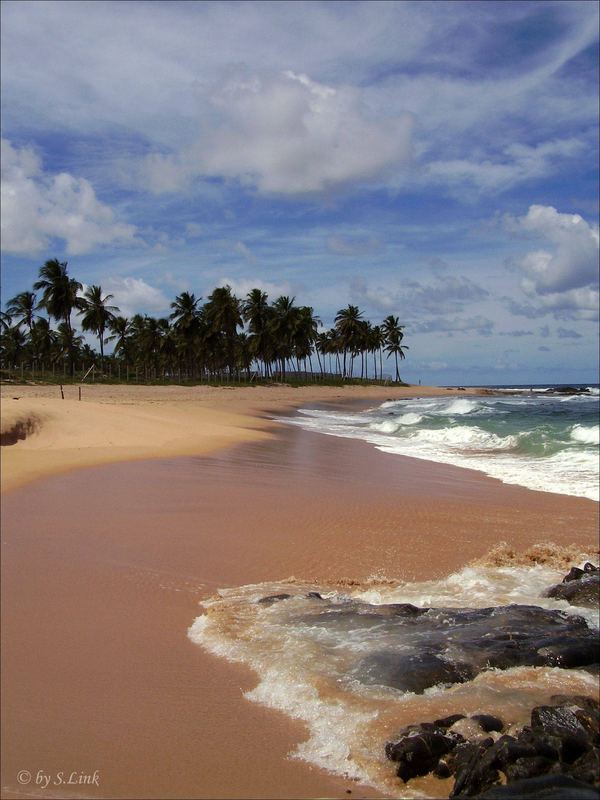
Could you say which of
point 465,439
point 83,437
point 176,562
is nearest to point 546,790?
point 176,562

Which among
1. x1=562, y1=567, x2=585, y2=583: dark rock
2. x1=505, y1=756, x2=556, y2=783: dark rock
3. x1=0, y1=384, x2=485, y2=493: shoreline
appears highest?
x1=0, y1=384, x2=485, y2=493: shoreline

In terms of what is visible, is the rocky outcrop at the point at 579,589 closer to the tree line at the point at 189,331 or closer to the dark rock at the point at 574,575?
the dark rock at the point at 574,575

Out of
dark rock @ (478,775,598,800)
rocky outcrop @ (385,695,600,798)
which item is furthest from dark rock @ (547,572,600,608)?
dark rock @ (478,775,598,800)

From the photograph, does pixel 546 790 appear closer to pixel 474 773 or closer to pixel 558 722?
pixel 474 773

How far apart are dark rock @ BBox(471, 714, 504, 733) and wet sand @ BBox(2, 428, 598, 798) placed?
2.95 feet

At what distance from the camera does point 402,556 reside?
23.3 feet

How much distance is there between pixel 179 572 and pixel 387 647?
2.56 metres

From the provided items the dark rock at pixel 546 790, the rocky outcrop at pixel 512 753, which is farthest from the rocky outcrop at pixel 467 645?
the dark rock at pixel 546 790

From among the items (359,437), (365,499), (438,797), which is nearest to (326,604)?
(438,797)

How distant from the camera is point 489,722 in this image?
350 cm

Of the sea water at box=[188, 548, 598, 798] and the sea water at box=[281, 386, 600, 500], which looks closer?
the sea water at box=[188, 548, 598, 798]

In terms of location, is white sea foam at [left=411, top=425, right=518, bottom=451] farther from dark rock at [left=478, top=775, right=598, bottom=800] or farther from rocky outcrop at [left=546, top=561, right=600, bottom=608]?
→ dark rock at [left=478, top=775, right=598, bottom=800]

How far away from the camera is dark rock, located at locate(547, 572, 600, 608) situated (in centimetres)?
547

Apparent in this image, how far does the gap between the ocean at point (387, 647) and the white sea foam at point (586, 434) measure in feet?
42.8
